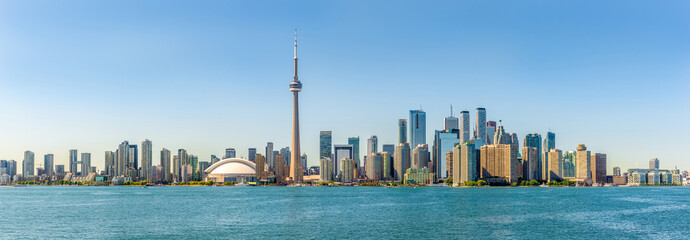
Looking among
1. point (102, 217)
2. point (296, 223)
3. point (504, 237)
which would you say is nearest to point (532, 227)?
point (504, 237)

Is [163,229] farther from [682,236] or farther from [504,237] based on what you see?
[682,236]

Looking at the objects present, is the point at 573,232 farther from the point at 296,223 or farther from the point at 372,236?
the point at 296,223

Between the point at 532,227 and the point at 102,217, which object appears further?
the point at 102,217

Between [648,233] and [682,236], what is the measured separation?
3442mm

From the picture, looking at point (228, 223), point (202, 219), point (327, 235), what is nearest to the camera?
point (327, 235)

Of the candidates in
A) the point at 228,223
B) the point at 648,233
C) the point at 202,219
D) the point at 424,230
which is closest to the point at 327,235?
the point at 424,230

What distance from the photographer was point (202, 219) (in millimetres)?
80688

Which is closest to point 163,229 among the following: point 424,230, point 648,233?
point 424,230

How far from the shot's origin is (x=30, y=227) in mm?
70875

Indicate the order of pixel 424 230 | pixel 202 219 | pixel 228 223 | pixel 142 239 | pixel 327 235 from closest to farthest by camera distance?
pixel 142 239 < pixel 327 235 < pixel 424 230 < pixel 228 223 < pixel 202 219

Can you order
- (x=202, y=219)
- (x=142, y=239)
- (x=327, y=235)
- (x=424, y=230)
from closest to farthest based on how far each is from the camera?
(x=142, y=239), (x=327, y=235), (x=424, y=230), (x=202, y=219)

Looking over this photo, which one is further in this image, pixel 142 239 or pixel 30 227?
pixel 30 227

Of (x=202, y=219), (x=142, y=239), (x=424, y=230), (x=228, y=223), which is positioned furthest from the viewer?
(x=202, y=219)

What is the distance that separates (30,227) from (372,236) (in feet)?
128
